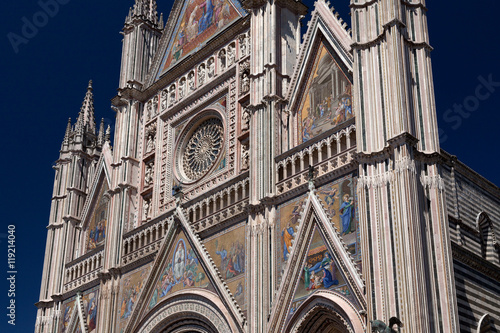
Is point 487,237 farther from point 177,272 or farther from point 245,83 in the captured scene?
point 177,272

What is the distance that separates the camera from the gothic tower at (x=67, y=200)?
90.7 ft

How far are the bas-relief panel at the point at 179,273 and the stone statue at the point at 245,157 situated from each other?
9.61ft

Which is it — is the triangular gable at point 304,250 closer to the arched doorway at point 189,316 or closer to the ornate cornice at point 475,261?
the arched doorway at point 189,316

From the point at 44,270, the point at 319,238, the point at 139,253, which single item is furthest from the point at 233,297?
the point at 44,270

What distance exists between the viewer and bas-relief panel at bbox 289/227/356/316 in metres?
17.2

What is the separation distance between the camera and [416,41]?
18.5 m

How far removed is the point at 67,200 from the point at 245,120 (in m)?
10.2

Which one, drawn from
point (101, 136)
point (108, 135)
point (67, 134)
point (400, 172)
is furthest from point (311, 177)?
point (67, 134)

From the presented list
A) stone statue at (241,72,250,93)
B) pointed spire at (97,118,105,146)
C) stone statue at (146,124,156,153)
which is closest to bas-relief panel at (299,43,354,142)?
stone statue at (241,72,250,93)

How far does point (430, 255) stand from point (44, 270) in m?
17.8

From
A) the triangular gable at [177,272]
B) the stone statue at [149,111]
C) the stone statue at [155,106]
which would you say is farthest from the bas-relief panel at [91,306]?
the stone statue at [155,106]

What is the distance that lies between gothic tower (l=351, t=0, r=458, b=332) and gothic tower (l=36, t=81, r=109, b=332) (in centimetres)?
1455

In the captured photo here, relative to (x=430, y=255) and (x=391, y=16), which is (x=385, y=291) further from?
(x=391, y=16)

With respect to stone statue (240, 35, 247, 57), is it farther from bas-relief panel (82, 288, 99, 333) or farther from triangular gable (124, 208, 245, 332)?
bas-relief panel (82, 288, 99, 333)
